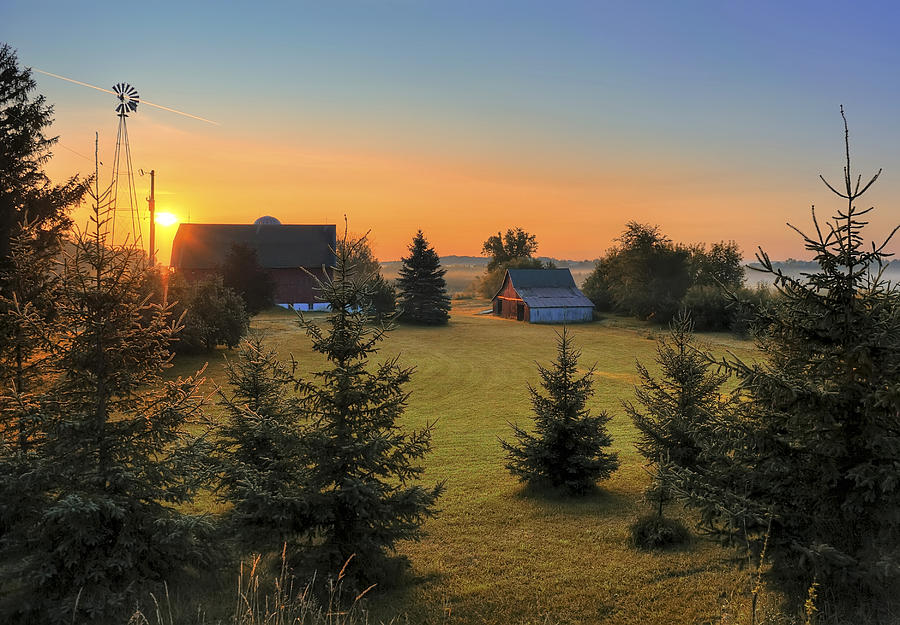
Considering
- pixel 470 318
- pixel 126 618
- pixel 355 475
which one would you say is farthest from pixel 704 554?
pixel 470 318

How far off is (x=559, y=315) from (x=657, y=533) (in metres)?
56.9

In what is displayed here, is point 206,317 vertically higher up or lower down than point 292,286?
lower down

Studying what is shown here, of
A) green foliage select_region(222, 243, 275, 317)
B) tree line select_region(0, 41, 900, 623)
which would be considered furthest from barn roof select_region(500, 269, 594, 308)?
tree line select_region(0, 41, 900, 623)

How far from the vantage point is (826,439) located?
698 centimetres

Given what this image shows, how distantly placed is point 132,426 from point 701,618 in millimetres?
8790

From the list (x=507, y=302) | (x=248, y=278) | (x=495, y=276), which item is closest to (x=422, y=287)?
(x=507, y=302)

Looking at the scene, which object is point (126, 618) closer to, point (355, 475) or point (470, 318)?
point (355, 475)

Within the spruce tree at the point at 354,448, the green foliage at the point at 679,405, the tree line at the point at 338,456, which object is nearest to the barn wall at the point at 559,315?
the green foliage at the point at 679,405

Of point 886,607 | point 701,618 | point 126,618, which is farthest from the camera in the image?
point 701,618

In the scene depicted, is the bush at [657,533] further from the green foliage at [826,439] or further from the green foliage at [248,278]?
the green foliage at [248,278]

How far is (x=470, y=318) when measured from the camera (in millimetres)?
70500

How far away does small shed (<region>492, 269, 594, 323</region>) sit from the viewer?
66062mm

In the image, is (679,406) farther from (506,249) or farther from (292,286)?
(506,249)

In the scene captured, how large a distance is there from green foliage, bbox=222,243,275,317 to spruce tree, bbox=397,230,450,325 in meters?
15.6
